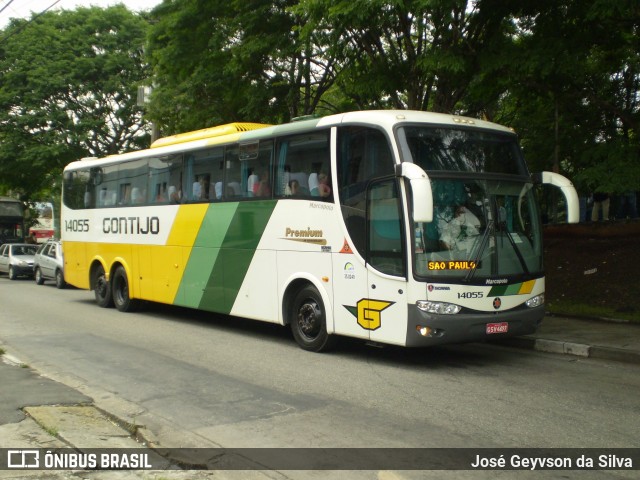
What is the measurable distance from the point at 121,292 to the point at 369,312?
29.1 feet

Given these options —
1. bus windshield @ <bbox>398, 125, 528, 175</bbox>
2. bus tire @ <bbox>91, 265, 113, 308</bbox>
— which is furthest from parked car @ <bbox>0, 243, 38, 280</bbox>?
bus windshield @ <bbox>398, 125, 528, 175</bbox>

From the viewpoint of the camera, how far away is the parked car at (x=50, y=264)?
2641 cm

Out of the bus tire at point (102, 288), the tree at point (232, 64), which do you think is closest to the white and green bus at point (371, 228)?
the bus tire at point (102, 288)

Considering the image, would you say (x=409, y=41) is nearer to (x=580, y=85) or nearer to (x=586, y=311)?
(x=580, y=85)

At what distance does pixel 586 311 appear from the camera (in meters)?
14.0

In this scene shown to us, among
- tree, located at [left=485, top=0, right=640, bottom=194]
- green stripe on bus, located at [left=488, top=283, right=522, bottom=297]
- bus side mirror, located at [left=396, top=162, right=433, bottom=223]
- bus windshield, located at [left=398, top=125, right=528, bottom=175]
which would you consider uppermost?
tree, located at [left=485, top=0, right=640, bottom=194]

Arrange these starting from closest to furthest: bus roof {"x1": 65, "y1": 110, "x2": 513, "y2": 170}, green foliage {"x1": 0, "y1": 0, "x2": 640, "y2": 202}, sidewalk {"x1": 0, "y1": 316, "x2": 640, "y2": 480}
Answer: sidewalk {"x1": 0, "y1": 316, "x2": 640, "y2": 480} < bus roof {"x1": 65, "y1": 110, "x2": 513, "y2": 170} < green foliage {"x1": 0, "y1": 0, "x2": 640, "y2": 202}

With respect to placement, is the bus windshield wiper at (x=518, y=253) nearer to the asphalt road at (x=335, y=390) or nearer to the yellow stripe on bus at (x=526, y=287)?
the yellow stripe on bus at (x=526, y=287)

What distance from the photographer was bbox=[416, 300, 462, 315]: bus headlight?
366 inches

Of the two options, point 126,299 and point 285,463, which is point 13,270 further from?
point 285,463

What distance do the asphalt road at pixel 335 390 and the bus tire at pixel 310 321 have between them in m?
0.27

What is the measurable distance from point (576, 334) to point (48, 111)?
27406 mm

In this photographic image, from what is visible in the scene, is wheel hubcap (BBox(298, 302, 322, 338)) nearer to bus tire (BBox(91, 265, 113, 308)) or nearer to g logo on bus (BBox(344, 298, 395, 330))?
g logo on bus (BBox(344, 298, 395, 330))

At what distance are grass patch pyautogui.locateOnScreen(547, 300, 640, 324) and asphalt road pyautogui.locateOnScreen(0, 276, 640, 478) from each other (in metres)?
2.93
